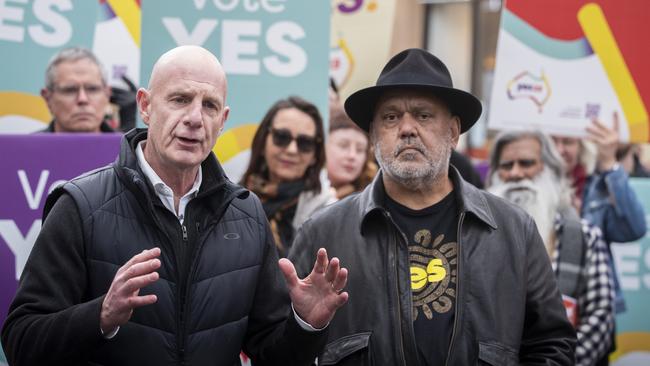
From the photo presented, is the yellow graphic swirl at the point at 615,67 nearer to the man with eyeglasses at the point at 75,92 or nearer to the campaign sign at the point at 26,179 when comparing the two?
the man with eyeglasses at the point at 75,92

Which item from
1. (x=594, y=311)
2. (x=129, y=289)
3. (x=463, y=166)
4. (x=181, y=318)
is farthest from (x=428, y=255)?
(x=463, y=166)

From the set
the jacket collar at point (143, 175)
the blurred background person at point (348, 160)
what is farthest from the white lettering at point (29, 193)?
the blurred background person at point (348, 160)

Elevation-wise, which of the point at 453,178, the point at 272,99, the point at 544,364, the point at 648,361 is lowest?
the point at 648,361

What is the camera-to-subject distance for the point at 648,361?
6246 mm

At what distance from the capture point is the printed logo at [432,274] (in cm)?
349

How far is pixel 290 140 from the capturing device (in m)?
5.03

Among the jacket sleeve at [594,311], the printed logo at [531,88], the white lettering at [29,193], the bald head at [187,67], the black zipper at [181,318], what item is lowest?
the jacket sleeve at [594,311]

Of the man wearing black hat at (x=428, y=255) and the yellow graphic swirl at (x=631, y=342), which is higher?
the man wearing black hat at (x=428, y=255)

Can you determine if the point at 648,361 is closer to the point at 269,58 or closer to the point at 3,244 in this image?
the point at 269,58

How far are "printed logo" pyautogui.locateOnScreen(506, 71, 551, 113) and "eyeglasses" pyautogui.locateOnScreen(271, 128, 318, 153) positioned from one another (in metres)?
1.40

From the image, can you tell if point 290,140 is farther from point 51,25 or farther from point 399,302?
point 399,302

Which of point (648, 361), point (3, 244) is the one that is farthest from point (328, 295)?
point (648, 361)

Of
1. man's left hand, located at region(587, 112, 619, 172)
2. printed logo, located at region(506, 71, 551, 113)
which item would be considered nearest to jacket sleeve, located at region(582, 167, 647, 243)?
man's left hand, located at region(587, 112, 619, 172)

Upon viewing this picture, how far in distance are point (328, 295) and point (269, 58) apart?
2.00 meters
